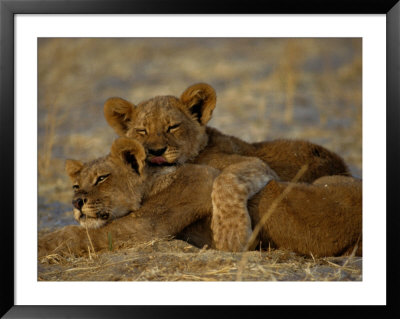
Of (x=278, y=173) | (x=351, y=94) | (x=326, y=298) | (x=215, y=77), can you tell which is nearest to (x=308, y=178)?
(x=278, y=173)

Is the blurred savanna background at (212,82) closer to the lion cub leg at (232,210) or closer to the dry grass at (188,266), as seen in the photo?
the dry grass at (188,266)

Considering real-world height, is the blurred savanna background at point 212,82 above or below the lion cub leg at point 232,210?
above

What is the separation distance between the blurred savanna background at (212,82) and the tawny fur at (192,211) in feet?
4.81

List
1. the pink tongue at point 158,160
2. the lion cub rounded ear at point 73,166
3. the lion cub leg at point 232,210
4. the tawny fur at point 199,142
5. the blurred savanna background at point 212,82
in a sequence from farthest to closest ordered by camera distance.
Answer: the blurred savanna background at point 212,82, the tawny fur at point 199,142, the pink tongue at point 158,160, the lion cub rounded ear at point 73,166, the lion cub leg at point 232,210

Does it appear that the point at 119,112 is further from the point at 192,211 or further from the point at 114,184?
the point at 192,211

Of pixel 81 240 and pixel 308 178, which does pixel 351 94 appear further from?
pixel 81 240

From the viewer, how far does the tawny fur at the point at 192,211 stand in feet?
20.2

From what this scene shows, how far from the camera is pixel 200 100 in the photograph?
7.65 meters

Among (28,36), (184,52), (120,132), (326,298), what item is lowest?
(326,298)

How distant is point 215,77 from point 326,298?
28.5ft

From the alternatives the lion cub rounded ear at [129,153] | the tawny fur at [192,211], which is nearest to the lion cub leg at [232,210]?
the tawny fur at [192,211]

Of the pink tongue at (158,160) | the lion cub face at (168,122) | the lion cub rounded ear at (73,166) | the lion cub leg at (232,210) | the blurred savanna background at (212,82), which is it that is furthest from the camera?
the blurred savanna background at (212,82)

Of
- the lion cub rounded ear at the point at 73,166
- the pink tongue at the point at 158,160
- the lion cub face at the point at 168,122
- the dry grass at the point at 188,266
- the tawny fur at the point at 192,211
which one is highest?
the lion cub face at the point at 168,122

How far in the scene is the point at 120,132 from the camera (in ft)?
25.2
